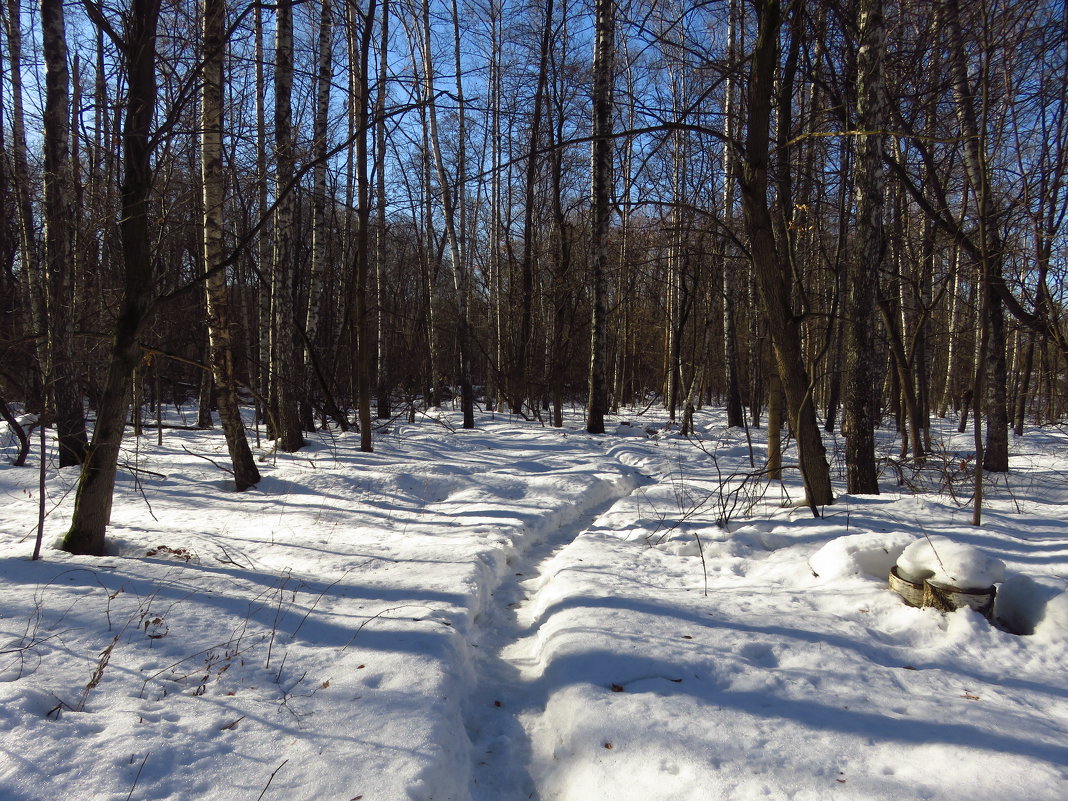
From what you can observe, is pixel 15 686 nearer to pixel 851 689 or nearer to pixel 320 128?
pixel 851 689

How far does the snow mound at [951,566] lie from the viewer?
3.50m

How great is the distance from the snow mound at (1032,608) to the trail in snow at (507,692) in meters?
2.79

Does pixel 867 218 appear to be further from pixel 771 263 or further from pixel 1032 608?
pixel 1032 608

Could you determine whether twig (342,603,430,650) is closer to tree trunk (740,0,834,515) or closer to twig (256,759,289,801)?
twig (256,759,289,801)

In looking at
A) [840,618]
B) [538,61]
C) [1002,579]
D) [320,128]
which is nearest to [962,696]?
[840,618]

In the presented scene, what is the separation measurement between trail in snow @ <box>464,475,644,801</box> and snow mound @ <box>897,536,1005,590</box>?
2494mm

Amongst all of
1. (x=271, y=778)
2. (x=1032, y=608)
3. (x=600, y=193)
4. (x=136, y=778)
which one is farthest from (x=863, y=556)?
(x=600, y=193)

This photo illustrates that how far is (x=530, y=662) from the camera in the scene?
147 inches

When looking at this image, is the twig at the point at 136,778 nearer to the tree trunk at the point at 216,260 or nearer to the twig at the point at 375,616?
the twig at the point at 375,616

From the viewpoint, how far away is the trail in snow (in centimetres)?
271

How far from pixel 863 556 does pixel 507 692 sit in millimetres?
2795

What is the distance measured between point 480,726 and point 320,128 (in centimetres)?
1023

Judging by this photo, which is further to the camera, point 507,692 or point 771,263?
point 771,263

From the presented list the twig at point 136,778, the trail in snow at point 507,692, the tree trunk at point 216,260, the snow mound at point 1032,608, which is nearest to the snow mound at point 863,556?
the snow mound at point 1032,608
